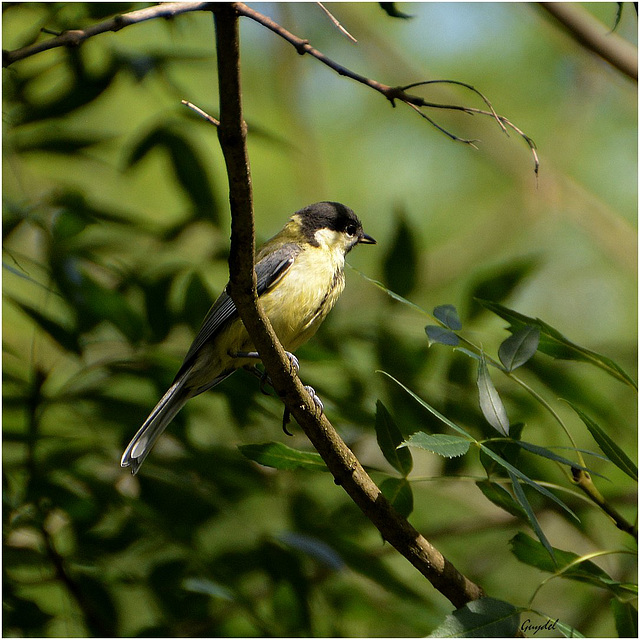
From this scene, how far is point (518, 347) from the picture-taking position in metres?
2.12

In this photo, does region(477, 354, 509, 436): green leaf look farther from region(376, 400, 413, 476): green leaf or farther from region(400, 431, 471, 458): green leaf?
region(376, 400, 413, 476): green leaf

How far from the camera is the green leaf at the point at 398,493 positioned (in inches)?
88.9

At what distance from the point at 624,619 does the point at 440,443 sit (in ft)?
2.80

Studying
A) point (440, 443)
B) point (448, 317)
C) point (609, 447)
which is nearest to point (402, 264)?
point (448, 317)

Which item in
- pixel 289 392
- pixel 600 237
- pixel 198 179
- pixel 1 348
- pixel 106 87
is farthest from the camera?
pixel 600 237

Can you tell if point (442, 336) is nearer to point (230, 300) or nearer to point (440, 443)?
point (440, 443)

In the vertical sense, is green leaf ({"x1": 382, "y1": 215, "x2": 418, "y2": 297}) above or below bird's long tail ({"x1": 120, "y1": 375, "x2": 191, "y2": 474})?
above

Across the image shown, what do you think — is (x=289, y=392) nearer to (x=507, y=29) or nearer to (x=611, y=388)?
(x=611, y=388)

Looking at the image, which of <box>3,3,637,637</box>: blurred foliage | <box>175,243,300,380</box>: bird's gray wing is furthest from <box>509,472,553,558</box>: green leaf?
<box>175,243,300,380</box>: bird's gray wing

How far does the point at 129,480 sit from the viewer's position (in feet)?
11.5

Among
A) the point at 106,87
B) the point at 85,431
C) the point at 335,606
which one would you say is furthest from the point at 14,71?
Result: the point at 335,606

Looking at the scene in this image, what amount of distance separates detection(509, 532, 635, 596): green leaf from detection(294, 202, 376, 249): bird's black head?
2083 mm

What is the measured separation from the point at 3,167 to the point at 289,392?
7.32ft

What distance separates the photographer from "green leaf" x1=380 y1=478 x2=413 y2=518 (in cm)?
226
